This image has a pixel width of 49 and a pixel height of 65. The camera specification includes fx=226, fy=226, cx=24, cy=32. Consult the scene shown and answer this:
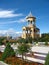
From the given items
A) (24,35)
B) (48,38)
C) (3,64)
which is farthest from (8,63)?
(24,35)

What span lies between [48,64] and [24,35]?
196ft

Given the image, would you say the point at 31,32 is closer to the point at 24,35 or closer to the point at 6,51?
the point at 24,35

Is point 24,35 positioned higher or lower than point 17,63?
higher

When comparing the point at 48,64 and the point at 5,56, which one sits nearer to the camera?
the point at 48,64

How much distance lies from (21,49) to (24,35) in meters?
52.4

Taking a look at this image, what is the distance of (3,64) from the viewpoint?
1338 cm

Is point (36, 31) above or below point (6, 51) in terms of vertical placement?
above

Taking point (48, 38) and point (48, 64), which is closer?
point (48, 64)

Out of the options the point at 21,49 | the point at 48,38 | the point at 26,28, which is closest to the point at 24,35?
the point at 26,28

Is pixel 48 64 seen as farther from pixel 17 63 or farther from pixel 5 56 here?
pixel 5 56

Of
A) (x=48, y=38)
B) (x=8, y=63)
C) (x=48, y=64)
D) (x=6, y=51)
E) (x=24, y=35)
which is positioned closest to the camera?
(x=48, y=64)

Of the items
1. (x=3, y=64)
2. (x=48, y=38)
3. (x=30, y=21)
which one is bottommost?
(x=3, y=64)

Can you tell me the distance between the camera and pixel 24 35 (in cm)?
6750

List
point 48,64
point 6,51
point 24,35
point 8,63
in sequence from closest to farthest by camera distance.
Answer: point 48,64 < point 8,63 < point 6,51 < point 24,35
